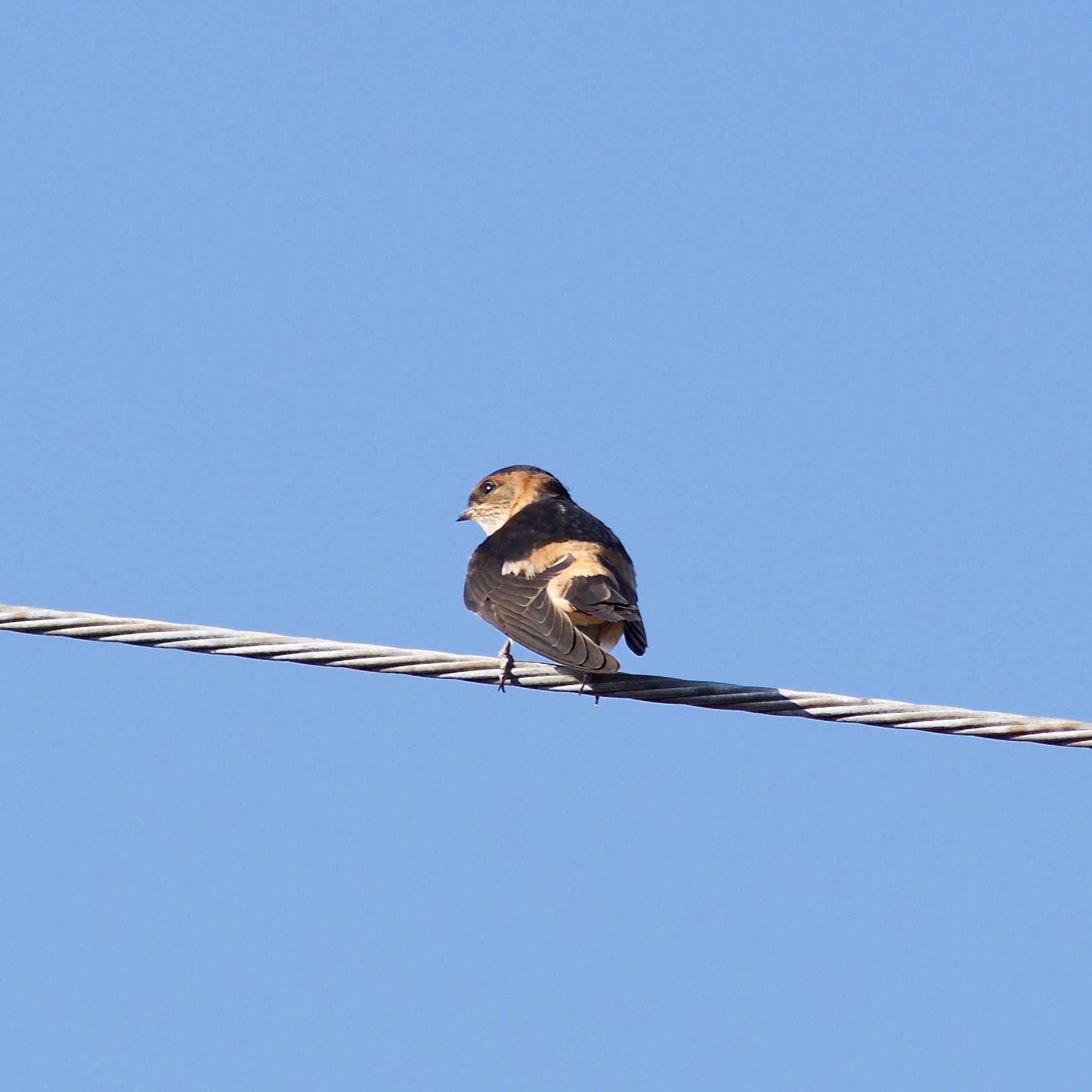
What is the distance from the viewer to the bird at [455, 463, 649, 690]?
6.58 m

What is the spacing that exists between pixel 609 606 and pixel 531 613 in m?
0.29

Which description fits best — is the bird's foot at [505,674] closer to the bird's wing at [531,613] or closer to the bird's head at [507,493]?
the bird's wing at [531,613]

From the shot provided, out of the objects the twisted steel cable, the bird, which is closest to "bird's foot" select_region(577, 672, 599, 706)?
the bird

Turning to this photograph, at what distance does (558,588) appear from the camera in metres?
7.10

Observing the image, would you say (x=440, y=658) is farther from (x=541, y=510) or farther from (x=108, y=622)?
(x=541, y=510)

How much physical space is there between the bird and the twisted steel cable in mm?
350

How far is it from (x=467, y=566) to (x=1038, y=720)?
319 centimetres

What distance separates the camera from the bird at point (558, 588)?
6.58m

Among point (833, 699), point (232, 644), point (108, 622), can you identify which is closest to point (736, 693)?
Result: point (833, 699)

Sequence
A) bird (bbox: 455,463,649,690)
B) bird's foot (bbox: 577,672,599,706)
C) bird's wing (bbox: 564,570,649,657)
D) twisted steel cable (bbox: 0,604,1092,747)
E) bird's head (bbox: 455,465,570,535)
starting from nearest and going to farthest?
twisted steel cable (bbox: 0,604,1092,747) < bird's foot (bbox: 577,672,599,706) < bird (bbox: 455,463,649,690) < bird's wing (bbox: 564,570,649,657) < bird's head (bbox: 455,465,570,535)

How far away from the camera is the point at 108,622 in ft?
18.0

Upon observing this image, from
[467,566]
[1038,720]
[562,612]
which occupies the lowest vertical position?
[1038,720]

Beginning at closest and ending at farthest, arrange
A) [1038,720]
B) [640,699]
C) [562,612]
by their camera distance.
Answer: [1038,720]
[640,699]
[562,612]

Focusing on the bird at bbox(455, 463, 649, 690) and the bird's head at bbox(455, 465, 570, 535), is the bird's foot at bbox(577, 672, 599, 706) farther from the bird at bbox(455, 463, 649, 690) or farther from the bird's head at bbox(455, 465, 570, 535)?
the bird's head at bbox(455, 465, 570, 535)
